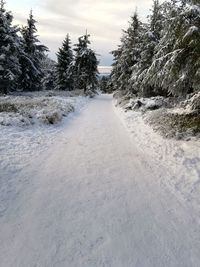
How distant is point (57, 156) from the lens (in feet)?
26.0

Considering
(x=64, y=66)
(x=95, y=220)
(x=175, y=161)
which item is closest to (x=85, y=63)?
(x=64, y=66)

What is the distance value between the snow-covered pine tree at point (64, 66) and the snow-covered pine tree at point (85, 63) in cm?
318

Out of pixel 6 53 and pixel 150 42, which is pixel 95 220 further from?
pixel 6 53

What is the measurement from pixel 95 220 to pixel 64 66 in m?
41.3

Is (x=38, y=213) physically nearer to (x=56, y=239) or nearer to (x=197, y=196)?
(x=56, y=239)

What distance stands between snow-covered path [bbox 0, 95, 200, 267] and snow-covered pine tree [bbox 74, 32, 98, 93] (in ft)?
107

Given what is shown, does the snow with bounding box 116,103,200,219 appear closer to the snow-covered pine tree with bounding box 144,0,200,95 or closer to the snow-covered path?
the snow-covered path

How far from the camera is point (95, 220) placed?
14.8ft

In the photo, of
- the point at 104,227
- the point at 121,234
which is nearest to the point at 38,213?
the point at 104,227

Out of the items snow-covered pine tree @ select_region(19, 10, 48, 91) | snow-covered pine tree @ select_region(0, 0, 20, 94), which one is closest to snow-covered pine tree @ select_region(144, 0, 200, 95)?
snow-covered pine tree @ select_region(0, 0, 20, 94)

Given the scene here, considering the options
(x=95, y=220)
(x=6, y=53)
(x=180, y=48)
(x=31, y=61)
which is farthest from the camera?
(x=31, y=61)

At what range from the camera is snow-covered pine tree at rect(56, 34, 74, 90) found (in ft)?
142

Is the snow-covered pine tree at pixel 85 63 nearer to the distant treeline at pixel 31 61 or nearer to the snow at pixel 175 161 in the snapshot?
the distant treeline at pixel 31 61

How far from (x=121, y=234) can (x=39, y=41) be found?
123 ft
